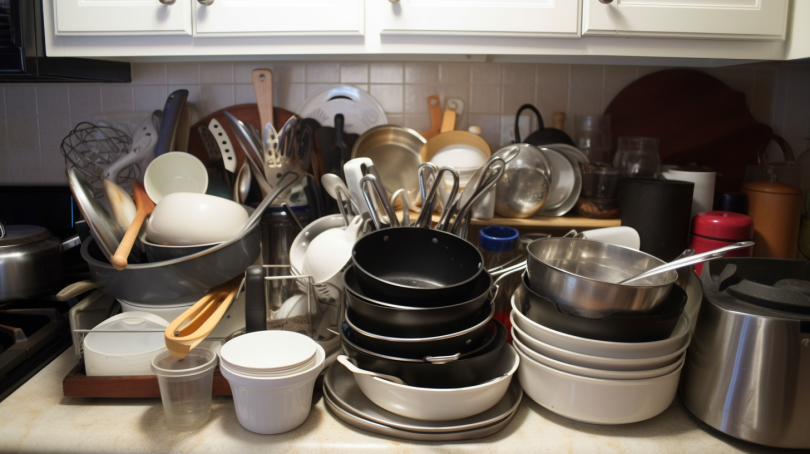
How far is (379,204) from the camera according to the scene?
0.99 metres

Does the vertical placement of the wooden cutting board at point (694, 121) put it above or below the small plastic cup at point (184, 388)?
above

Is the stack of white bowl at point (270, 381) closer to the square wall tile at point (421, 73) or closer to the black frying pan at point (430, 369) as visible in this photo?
the black frying pan at point (430, 369)

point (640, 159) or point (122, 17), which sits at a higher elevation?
point (122, 17)

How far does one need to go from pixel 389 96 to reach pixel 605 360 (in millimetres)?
794

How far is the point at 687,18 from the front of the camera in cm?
95

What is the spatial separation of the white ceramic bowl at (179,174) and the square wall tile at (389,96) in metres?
0.44

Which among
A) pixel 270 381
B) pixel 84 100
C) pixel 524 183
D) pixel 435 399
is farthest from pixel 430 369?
pixel 84 100

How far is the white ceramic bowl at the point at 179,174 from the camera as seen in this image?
114 cm

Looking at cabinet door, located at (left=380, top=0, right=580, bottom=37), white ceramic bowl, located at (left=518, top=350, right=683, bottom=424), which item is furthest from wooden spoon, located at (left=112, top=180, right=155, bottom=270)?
white ceramic bowl, located at (left=518, top=350, right=683, bottom=424)

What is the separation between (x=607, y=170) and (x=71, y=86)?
1.28 metres

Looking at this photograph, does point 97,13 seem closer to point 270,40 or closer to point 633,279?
point 270,40

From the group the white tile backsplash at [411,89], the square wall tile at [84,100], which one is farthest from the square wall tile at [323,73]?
the square wall tile at [84,100]

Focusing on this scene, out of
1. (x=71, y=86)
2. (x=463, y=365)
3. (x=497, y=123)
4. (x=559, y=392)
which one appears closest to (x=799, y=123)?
(x=497, y=123)

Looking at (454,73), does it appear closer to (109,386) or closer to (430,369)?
(430,369)
